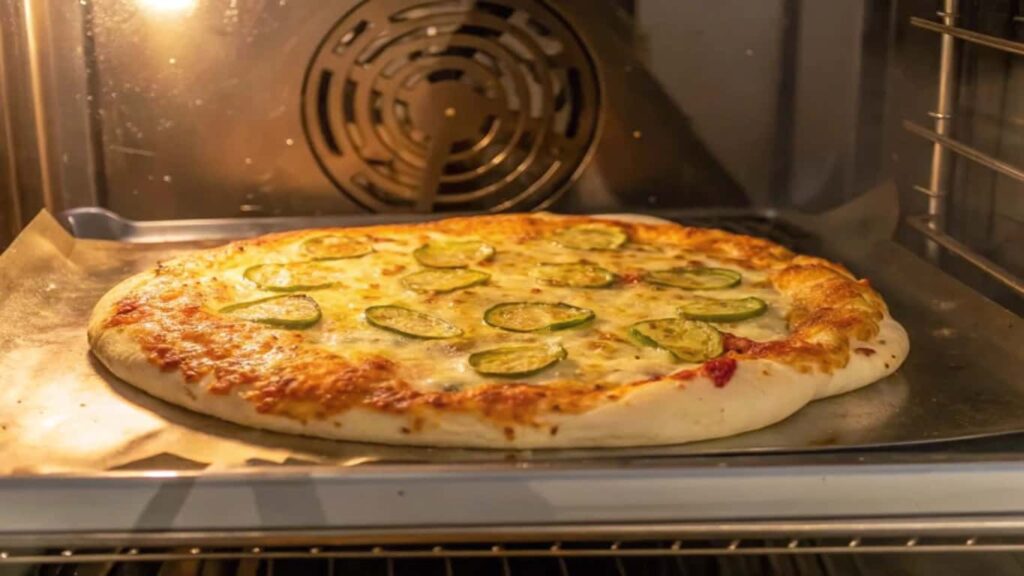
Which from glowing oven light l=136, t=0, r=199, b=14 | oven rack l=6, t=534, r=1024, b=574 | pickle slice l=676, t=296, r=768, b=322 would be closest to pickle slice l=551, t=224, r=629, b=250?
pickle slice l=676, t=296, r=768, b=322

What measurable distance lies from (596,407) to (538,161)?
2.39ft

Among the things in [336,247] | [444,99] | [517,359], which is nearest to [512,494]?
[517,359]

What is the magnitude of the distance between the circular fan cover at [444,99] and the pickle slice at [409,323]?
1.31 ft

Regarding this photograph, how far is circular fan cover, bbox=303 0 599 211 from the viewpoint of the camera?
6.70 ft

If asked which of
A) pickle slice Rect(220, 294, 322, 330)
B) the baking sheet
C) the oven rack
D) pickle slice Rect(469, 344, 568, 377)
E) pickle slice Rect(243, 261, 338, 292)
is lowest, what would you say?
the oven rack

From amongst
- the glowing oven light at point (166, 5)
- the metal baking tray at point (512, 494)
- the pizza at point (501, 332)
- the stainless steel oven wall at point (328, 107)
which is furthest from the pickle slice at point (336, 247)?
the metal baking tray at point (512, 494)

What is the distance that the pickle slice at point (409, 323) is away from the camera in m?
1.69

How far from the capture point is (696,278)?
6.27 feet

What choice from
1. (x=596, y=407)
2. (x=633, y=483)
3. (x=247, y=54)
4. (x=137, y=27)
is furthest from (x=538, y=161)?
(x=633, y=483)

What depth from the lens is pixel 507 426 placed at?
1446 mm

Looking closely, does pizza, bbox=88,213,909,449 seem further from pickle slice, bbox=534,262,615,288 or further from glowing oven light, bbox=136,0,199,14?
glowing oven light, bbox=136,0,199,14

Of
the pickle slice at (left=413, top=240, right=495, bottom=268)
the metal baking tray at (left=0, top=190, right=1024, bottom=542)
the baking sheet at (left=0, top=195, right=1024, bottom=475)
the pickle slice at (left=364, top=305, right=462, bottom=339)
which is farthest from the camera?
the pickle slice at (left=413, top=240, right=495, bottom=268)

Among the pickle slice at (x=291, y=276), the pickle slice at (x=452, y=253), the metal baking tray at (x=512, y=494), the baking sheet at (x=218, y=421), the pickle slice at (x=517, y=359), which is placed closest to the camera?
the metal baking tray at (x=512, y=494)

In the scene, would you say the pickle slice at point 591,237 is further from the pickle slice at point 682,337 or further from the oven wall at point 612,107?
the pickle slice at point 682,337
